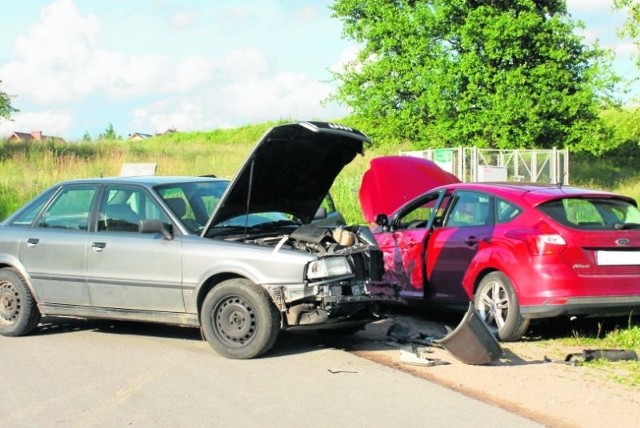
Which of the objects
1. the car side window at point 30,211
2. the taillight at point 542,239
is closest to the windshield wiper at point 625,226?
the taillight at point 542,239

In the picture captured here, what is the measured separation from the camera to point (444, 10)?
35.1 m

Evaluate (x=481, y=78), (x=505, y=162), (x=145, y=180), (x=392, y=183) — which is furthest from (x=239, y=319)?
(x=481, y=78)

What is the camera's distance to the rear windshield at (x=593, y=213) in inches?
309

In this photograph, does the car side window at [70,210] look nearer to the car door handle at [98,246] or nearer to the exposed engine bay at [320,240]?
the car door handle at [98,246]

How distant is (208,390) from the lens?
20.3 feet

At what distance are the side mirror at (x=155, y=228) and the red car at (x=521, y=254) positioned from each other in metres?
2.98

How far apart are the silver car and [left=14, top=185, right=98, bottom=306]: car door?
0.04 feet

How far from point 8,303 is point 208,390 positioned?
3508mm

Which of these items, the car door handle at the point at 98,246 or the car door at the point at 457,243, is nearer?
the car door handle at the point at 98,246

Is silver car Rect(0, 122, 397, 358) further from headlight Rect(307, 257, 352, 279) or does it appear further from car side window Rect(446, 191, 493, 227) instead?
car side window Rect(446, 191, 493, 227)

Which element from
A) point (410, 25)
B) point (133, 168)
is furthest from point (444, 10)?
point (133, 168)

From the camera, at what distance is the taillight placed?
25.0ft

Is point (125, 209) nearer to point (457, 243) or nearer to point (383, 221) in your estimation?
point (383, 221)

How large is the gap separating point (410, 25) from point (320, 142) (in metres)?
29.2
